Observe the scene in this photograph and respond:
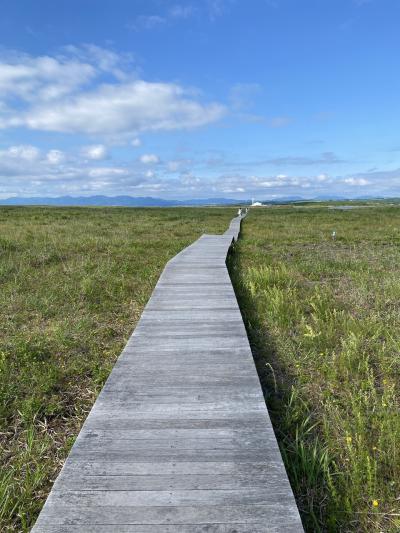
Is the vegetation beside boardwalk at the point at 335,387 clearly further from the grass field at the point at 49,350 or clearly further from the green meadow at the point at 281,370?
the grass field at the point at 49,350

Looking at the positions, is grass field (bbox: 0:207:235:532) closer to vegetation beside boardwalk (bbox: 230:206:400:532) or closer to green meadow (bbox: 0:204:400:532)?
green meadow (bbox: 0:204:400:532)

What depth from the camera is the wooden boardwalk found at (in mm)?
2188

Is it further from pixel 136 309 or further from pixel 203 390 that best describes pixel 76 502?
pixel 136 309

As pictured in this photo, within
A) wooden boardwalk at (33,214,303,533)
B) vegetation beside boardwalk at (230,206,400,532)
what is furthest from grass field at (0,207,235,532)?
vegetation beside boardwalk at (230,206,400,532)

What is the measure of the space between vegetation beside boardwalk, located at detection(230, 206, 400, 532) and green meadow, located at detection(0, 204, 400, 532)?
1 centimetres

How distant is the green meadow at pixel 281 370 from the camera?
9.32 ft

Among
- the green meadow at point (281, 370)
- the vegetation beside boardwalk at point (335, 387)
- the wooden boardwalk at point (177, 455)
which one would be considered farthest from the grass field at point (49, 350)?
the vegetation beside boardwalk at point (335, 387)

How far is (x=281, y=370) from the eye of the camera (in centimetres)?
490

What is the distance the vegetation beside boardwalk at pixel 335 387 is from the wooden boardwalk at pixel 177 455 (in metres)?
0.47

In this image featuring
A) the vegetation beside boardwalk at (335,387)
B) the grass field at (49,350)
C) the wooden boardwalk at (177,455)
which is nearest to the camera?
the wooden boardwalk at (177,455)

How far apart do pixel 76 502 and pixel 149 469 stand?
1.64 feet

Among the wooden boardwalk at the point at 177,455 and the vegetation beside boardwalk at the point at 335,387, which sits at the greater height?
the wooden boardwalk at the point at 177,455

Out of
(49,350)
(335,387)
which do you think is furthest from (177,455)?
(49,350)

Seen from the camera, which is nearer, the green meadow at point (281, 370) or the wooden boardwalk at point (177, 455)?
the wooden boardwalk at point (177, 455)
